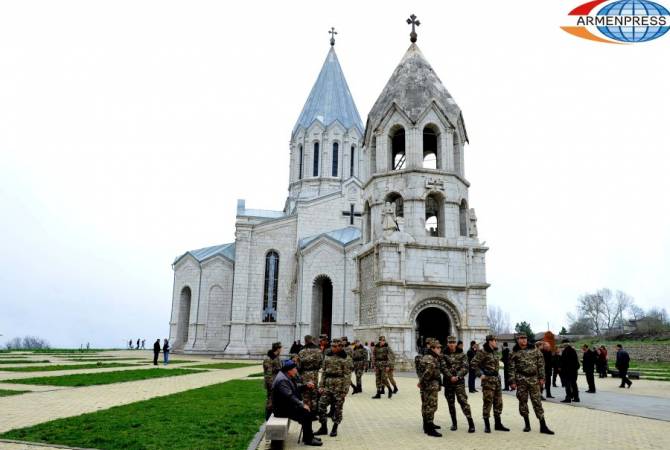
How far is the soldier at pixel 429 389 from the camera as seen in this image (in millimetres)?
8367

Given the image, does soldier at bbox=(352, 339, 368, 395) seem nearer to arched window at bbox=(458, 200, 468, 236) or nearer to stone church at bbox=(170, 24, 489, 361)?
stone church at bbox=(170, 24, 489, 361)

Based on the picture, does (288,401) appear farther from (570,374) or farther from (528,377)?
(570,374)

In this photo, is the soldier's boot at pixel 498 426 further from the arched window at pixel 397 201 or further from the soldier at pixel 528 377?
the arched window at pixel 397 201

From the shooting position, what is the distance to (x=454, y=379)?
872 centimetres

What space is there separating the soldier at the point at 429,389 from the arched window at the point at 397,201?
45.0ft

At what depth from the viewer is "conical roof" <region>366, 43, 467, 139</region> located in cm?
2288

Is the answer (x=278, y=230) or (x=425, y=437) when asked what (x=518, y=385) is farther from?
(x=278, y=230)

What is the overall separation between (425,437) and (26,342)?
72.2m

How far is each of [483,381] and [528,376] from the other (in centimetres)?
78

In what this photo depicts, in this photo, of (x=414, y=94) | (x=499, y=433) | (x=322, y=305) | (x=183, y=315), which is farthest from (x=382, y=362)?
(x=183, y=315)

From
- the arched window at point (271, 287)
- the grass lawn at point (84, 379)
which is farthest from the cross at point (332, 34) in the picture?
the grass lawn at point (84, 379)

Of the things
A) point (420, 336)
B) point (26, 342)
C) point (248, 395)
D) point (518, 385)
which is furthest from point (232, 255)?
point (26, 342)

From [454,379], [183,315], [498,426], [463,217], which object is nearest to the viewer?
[454,379]

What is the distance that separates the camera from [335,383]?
844 centimetres
